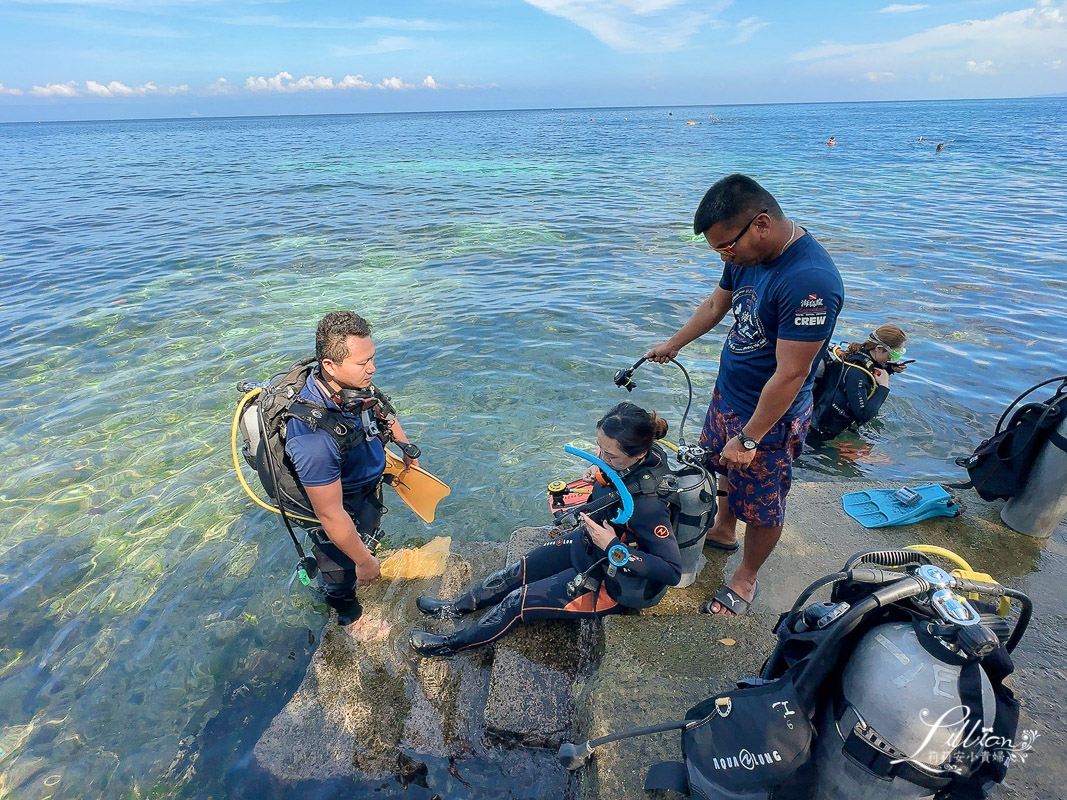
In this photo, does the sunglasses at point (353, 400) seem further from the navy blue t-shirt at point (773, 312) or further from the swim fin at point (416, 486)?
the navy blue t-shirt at point (773, 312)

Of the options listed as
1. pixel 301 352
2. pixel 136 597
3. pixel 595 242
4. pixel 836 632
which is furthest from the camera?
pixel 595 242

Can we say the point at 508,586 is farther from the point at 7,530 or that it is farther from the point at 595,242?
the point at 595,242

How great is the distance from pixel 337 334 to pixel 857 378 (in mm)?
5034

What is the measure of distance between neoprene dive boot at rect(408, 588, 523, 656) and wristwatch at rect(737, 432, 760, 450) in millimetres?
1414

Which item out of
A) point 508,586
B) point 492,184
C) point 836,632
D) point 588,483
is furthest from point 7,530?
point 492,184

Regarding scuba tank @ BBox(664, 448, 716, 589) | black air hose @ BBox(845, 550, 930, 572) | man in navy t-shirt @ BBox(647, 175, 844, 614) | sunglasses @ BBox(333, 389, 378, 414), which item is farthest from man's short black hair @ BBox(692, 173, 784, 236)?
sunglasses @ BBox(333, 389, 378, 414)

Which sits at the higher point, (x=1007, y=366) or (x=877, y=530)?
(x=877, y=530)

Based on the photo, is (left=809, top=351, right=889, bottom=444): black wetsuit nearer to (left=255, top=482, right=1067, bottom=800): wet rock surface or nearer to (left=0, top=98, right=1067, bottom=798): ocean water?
(left=0, top=98, right=1067, bottom=798): ocean water

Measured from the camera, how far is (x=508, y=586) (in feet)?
11.0

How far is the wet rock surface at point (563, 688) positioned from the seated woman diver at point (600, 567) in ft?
0.50

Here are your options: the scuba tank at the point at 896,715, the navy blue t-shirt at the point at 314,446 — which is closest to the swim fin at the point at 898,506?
the scuba tank at the point at 896,715

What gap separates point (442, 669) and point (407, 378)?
188 inches

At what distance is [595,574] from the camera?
9.89 feet

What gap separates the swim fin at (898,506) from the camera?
12.5 feet
